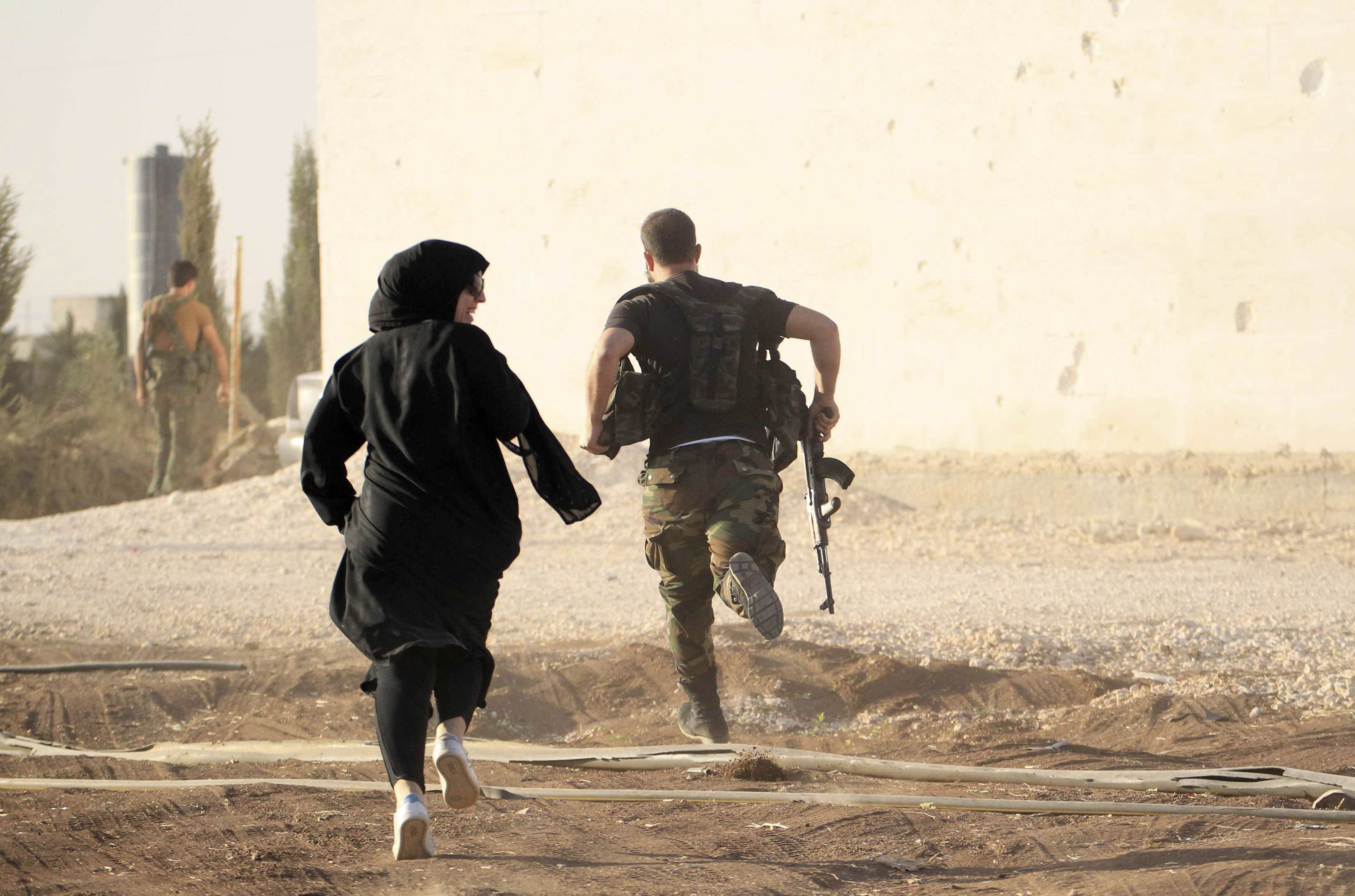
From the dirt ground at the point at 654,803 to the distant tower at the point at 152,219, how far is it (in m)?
18.7

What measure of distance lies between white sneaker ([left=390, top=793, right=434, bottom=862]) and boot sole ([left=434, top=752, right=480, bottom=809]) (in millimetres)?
67

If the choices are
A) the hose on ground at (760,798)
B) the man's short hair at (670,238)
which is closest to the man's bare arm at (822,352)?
the man's short hair at (670,238)

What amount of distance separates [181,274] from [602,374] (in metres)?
8.79

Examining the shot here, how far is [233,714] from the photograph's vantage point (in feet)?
16.7

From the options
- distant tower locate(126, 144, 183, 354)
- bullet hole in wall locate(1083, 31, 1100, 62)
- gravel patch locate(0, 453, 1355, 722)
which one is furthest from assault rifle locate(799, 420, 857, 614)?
distant tower locate(126, 144, 183, 354)

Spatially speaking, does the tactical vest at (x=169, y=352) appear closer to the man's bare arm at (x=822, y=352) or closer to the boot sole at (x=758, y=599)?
the man's bare arm at (x=822, y=352)

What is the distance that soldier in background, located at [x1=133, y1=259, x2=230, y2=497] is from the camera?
457 inches

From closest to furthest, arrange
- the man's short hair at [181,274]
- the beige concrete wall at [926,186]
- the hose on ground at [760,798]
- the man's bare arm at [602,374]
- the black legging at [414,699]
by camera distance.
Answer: the black legging at [414,699], the hose on ground at [760,798], the man's bare arm at [602,374], the beige concrete wall at [926,186], the man's short hair at [181,274]

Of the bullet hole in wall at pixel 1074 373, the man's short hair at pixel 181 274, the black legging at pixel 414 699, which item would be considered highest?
the man's short hair at pixel 181 274

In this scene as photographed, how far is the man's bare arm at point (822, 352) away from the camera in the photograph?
4.29 meters

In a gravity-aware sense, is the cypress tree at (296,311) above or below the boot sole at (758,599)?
above

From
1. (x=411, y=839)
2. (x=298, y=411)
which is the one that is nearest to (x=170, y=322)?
(x=298, y=411)

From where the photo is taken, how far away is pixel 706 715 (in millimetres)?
4449

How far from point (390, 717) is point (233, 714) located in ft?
7.80
